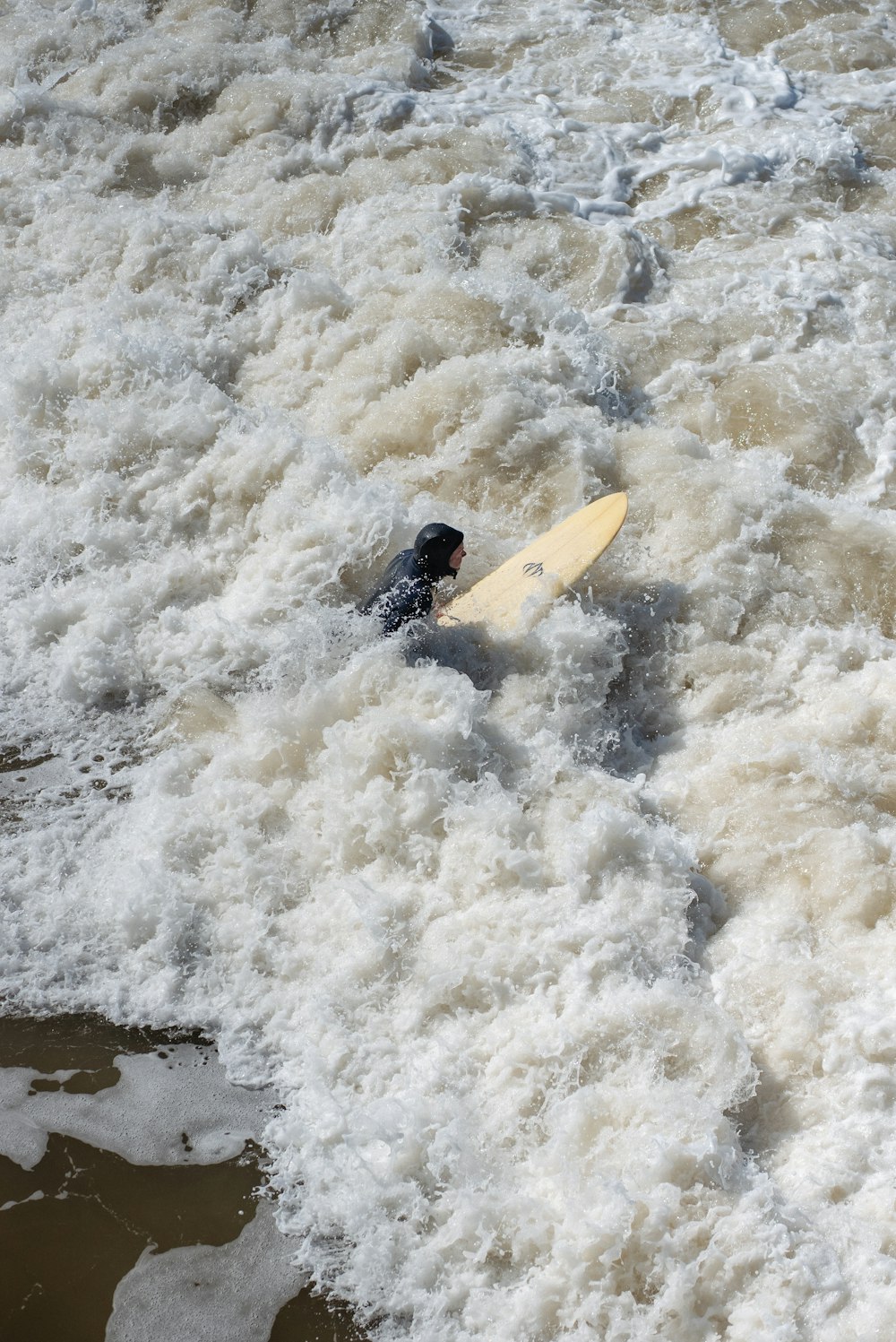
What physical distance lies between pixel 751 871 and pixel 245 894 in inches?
68.8

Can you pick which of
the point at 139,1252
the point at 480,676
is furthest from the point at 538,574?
the point at 139,1252

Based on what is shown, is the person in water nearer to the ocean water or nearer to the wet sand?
the ocean water

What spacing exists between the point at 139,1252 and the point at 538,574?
9.34 ft

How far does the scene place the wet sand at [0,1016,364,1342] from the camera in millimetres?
2842

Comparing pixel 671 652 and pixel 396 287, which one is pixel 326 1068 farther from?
pixel 396 287

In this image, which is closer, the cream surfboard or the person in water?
the person in water

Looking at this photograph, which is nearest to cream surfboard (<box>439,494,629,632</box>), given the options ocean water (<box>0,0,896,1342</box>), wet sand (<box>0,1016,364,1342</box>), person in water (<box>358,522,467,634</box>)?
ocean water (<box>0,0,896,1342</box>)

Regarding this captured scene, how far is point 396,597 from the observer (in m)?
4.40

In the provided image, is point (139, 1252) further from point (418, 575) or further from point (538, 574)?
point (538, 574)

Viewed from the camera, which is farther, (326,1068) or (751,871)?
(751,871)

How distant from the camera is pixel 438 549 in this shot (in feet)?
14.1

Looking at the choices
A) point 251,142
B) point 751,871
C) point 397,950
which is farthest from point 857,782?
point 251,142

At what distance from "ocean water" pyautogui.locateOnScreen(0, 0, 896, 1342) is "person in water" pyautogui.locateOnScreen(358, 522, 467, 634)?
0.47 feet

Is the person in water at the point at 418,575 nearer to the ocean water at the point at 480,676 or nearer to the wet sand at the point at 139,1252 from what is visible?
the ocean water at the point at 480,676
